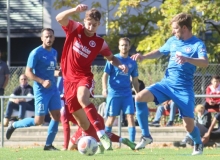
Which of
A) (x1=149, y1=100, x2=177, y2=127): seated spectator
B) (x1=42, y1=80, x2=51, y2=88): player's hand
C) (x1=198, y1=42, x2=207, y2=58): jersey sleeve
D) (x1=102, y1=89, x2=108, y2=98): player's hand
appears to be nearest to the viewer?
(x1=198, y1=42, x2=207, y2=58): jersey sleeve

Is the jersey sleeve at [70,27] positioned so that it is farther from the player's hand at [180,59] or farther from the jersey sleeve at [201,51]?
the jersey sleeve at [201,51]

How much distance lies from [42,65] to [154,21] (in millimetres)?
11848

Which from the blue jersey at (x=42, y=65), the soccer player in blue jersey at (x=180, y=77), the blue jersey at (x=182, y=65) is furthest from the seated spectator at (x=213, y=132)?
the blue jersey at (x=182, y=65)

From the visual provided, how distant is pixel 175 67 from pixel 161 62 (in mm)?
12545

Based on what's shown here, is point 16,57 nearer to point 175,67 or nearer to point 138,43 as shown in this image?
point 138,43

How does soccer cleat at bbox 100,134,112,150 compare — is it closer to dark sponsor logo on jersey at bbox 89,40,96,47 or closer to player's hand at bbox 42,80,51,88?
dark sponsor logo on jersey at bbox 89,40,96,47

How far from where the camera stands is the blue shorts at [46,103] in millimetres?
13570

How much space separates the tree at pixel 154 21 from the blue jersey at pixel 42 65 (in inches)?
353

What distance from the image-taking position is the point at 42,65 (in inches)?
533

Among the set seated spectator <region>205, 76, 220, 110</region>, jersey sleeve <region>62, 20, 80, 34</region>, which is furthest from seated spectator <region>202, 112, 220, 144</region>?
jersey sleeve <region>62, 20, 80, 34</region>

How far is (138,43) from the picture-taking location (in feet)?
81.8

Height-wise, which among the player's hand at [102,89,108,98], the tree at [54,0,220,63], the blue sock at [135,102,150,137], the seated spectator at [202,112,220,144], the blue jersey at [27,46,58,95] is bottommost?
the seated spectator at [202,112,220,144]

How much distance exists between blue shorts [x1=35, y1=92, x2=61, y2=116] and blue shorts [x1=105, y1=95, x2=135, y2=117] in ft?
5.17

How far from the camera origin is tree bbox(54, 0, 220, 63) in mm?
22078
